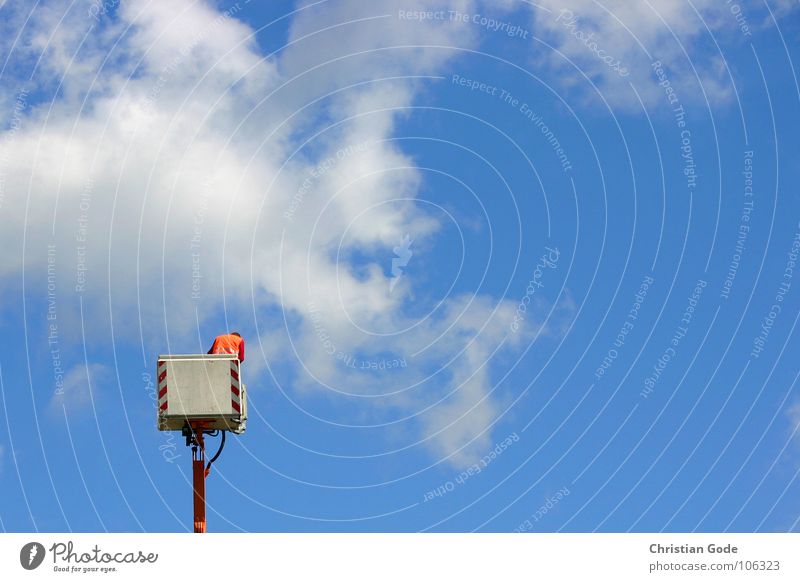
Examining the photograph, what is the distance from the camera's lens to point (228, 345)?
5791 centimetres
